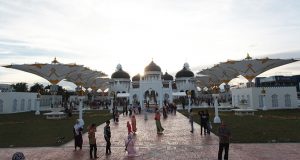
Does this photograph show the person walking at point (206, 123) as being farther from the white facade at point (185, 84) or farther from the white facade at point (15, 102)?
the white facade at point (185, 84)

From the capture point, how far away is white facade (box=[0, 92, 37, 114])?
41.2 metres

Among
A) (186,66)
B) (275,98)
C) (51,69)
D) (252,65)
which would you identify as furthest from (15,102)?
(186,66)

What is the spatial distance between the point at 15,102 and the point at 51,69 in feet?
44.6

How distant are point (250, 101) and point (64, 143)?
1328 inches

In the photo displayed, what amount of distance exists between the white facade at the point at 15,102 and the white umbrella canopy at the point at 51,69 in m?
9.98

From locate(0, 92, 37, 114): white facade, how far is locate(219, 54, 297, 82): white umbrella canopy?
30489 millimetres

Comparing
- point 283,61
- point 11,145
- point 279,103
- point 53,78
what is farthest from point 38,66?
point 279,103

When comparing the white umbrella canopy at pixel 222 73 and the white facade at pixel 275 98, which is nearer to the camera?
the white umbrella canopy at pixel 222 73

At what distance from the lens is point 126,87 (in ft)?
274

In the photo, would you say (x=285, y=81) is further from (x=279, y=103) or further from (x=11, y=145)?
(x=11, y=145)

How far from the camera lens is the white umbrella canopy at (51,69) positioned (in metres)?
33.2

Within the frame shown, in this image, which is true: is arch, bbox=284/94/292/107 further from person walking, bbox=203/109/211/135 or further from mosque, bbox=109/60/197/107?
person walking, bbox=203/109/211/135

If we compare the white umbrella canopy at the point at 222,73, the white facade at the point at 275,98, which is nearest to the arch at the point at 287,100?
the white facade at the point at 275,98

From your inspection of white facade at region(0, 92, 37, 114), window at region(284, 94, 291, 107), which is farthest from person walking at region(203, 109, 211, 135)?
white facade at region(0, 92, 37, 114)
